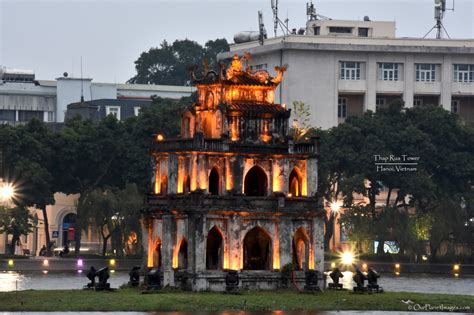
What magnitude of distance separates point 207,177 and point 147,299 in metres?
13.2

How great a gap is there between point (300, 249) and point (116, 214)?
5156cm

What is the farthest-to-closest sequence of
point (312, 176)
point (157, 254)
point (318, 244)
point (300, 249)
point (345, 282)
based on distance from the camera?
1. point (345, 282)
2. point (157, 254)
3. point (300, 249)
4. point (312, 176)
5. point (318, 244)

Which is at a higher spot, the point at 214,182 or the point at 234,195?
the point at 214,182

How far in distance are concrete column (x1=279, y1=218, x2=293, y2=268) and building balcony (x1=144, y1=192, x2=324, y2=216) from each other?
0.85 metres

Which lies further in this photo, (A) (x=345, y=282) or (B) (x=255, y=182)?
(A) (x=345, y=282)

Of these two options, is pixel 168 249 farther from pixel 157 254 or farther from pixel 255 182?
pixel 255 182

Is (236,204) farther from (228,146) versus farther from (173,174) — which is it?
(173,174)

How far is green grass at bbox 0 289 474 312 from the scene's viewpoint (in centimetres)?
12644

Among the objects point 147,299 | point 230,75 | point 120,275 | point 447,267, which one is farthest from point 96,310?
point 447,267

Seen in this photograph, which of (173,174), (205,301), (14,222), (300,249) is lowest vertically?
(205,301)

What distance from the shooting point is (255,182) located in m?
143

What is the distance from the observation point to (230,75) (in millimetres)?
144000

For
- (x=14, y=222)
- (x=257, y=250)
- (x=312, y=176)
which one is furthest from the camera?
(x=14, y=222)

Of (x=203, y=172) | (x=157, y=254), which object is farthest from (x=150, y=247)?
(x=203, y=172)
